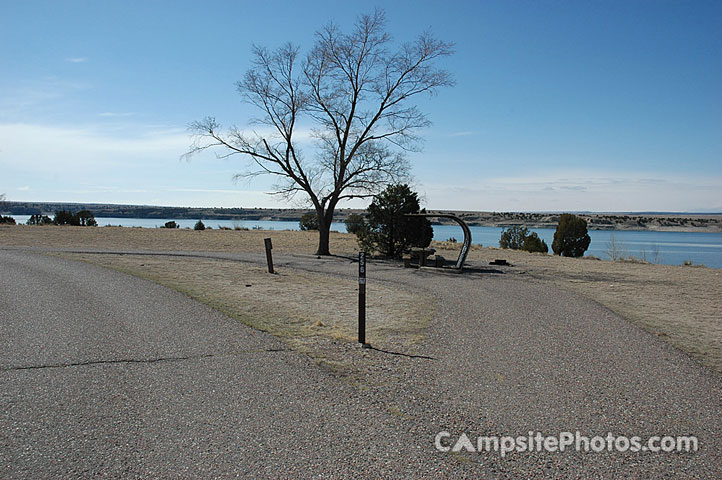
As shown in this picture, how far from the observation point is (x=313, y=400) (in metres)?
4.84

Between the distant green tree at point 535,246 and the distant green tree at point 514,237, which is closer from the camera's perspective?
the distant green tree at point 535,246

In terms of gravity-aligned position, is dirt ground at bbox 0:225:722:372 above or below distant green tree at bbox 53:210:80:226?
below

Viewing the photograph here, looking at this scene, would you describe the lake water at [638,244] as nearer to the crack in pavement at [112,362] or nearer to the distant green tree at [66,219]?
the distant green tree at [66,219]

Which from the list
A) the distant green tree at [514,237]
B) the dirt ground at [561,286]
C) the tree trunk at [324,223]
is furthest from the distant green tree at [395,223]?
the distant green tree at [514,237]

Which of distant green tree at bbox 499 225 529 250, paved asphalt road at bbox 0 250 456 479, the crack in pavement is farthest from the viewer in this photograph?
distant green tree at bbox 499 225 529 250

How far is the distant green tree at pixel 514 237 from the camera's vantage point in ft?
167

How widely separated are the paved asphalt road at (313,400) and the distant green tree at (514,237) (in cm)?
4354

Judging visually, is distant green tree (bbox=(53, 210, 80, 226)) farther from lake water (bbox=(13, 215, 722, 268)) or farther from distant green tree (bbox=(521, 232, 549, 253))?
distant green tree (bbox=(521, 232, 549, 253))

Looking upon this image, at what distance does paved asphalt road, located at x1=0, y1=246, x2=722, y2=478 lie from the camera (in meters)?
3.68

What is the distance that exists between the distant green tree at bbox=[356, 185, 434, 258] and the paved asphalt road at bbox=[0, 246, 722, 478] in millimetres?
13956

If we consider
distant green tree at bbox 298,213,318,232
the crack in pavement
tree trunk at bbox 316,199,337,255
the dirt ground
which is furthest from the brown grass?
distant green tree at bbox 298,213,318,232

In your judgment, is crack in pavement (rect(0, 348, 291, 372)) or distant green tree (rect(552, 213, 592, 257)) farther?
distant green tree (rect(552, 213, 592, 257))

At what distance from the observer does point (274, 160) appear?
969 inches

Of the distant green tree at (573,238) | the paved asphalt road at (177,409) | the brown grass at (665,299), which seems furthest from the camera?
the distant green tree at (573,238)
